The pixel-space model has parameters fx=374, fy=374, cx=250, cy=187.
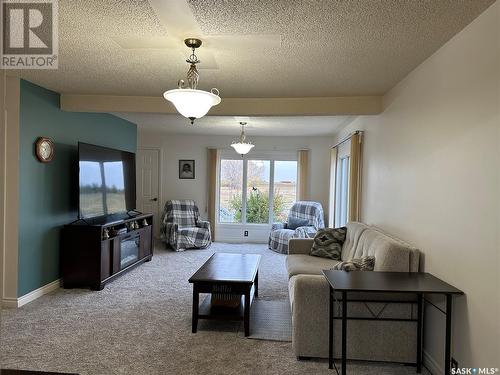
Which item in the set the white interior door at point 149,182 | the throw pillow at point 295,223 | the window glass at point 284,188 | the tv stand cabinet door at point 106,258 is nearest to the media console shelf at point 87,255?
the tv stand cabinet door at point 106,258

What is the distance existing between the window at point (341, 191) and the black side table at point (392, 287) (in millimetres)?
3359

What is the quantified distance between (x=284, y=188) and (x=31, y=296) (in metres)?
5.11

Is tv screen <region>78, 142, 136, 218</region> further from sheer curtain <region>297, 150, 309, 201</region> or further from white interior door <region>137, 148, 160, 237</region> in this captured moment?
sheer curtain <region>297, 150, 309, 201</region>

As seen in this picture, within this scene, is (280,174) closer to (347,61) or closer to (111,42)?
(347,61)

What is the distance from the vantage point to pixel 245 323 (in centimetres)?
316

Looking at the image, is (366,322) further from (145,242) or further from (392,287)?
(145,242)

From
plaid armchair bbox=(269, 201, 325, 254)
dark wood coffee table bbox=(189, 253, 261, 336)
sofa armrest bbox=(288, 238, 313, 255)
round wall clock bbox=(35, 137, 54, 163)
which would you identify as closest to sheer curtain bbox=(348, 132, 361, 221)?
sofa armrest bbox=(288, 238, 313, 255)

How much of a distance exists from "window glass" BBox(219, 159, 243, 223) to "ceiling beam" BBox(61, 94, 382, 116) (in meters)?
3.75

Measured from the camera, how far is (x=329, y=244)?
169 inches

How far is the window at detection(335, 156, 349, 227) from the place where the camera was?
605 cm

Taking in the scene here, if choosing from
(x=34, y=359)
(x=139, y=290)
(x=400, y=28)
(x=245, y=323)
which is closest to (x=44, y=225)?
(x=139, y=290)

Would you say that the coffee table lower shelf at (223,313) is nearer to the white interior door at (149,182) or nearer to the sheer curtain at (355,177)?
the sheer curtain at (355,177)

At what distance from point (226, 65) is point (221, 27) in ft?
2.40

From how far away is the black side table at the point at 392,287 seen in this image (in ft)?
7.38
